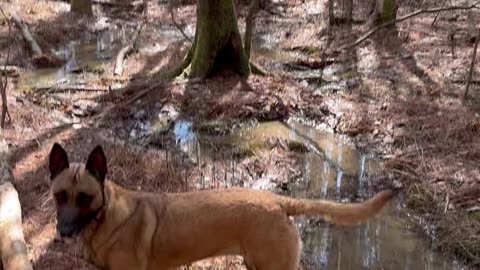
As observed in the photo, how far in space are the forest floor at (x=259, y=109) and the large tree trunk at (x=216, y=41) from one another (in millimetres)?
306

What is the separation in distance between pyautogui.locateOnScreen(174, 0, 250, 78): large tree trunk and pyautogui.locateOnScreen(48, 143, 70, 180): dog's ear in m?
7.09

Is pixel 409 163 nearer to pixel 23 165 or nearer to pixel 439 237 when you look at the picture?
pixel 439 237

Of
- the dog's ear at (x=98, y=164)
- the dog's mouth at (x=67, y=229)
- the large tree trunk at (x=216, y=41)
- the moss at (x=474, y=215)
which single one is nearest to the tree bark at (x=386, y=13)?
the large tree trunk at (x=216, y=41)

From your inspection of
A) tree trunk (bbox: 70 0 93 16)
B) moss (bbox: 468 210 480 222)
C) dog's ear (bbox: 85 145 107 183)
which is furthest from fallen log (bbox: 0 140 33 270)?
tree trunk (bbox: 70 0 93 16)

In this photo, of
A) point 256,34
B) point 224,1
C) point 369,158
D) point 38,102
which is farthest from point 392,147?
point 256,34

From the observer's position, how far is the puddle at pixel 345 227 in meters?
6.73

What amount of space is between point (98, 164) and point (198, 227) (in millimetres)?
852

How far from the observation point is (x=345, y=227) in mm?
7359

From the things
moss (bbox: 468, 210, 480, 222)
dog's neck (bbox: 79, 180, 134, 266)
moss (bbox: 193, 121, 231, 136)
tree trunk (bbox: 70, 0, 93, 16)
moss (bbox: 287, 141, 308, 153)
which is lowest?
moss (bbox: 468, 210, 480, 222)

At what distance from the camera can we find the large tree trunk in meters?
11.8

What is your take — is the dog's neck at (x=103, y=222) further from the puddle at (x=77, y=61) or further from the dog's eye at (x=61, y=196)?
the puddle at (x=77, y=61)

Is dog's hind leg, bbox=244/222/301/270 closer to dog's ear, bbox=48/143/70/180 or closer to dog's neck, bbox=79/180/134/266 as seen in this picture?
dog's neck, bbox=79/180/134/266

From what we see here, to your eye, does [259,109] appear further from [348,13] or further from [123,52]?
[348,13]

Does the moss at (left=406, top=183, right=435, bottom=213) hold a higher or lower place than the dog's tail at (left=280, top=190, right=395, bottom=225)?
lower
